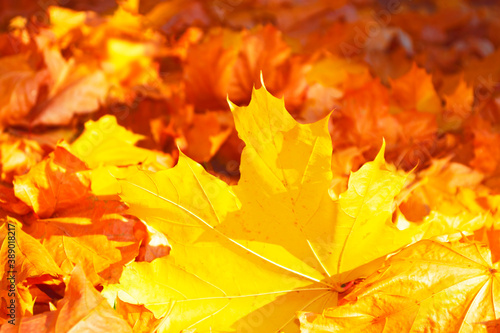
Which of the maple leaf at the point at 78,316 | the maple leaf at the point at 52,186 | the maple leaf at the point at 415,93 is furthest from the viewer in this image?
the maple leaf at the point at 415,93

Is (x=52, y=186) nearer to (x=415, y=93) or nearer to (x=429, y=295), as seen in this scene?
(x=429, y=295)

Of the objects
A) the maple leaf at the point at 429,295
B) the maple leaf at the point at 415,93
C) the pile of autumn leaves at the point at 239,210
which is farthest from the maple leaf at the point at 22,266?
the maple leaf at the point at 415,93

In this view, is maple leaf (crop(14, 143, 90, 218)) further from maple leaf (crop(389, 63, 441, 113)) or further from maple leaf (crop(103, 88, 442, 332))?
maple leaf (crop(389, 63, 441, 113))

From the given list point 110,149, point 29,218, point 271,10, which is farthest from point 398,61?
point 29,218

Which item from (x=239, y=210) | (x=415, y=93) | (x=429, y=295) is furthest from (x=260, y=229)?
(x=415, y=93)

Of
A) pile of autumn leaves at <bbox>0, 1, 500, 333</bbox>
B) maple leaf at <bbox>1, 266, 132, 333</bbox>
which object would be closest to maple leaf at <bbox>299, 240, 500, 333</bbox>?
pile of autumn leaves at <bbox>0, 1, 500, 333</bbox>

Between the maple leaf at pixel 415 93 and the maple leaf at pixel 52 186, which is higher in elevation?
the maple leaf at pixel 52 186

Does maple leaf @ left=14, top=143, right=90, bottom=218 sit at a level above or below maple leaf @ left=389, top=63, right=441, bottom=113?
above

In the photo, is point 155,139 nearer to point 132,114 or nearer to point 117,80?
point 132,114

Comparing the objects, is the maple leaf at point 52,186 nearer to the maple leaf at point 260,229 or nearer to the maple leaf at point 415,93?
the maple leaf at point 260,229
